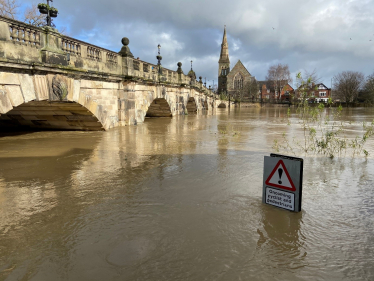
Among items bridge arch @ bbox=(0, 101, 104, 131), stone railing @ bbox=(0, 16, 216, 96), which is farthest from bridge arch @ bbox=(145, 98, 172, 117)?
bridge arch @ bbox=(0, 101, 104, 131)

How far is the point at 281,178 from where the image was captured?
3543 mm

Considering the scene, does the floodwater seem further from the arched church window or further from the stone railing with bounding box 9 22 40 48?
the arched church window

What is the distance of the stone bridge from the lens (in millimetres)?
7348

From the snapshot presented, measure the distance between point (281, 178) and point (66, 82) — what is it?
7957 millimetres

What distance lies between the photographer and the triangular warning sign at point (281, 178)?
348 centimetres

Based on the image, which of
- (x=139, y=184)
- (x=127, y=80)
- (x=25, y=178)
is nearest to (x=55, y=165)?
(x=25, y=178)

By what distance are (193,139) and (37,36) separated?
5.74m

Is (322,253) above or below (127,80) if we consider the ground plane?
below

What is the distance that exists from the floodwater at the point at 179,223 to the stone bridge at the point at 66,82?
2671 millimetres

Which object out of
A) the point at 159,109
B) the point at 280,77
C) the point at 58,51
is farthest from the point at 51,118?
the point at 280,77

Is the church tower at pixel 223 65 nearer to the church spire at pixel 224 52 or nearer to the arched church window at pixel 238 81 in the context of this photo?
the church spire at pixel 224 52

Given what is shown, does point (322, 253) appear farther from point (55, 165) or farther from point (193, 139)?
point (193, 139)

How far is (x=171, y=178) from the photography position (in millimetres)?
5188

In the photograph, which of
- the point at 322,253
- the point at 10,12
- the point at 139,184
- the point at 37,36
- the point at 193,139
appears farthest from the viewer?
the point at 10,12
